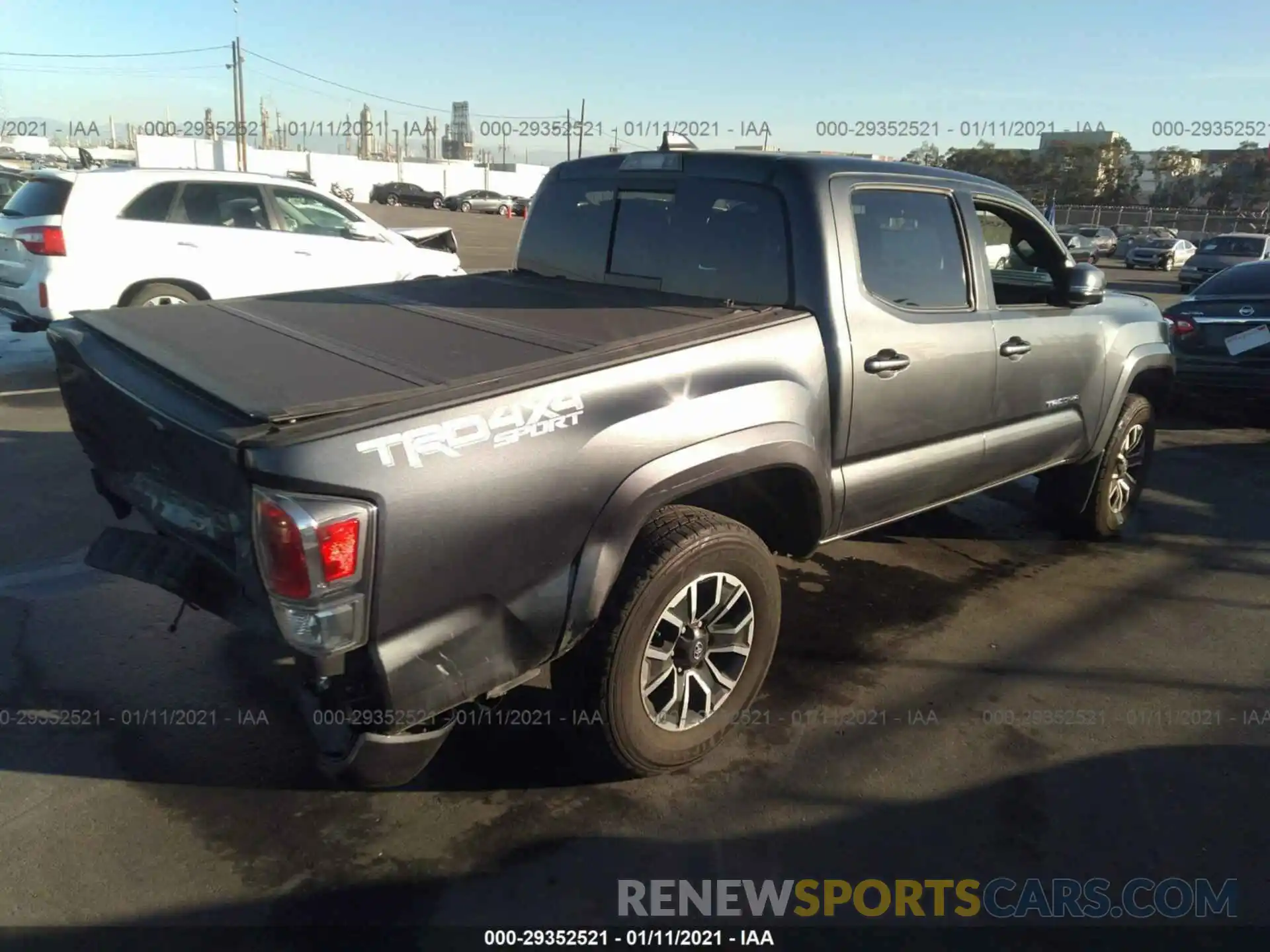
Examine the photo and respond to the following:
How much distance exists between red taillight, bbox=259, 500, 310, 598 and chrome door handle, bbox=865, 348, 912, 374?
217 cm

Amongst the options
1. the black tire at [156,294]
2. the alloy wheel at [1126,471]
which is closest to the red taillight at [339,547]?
the alloy wheel at [1126,471]

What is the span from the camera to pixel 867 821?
3.00 metres

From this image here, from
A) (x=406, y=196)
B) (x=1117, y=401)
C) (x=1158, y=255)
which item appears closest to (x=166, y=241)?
(x=1117, y=401)

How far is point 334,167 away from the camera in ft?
209

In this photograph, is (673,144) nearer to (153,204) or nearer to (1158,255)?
(153,204)

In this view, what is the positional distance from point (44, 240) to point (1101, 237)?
37.9 metres

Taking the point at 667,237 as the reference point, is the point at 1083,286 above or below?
below

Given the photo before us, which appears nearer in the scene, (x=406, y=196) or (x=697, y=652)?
(x=697, y=652)

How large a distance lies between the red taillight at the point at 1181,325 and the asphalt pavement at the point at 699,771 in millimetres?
4346

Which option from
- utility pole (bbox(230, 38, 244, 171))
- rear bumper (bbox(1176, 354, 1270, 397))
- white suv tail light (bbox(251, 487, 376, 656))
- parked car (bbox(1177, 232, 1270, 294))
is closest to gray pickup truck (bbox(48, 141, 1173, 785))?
white suv tail light (bbox(251, 487, 376, 656))

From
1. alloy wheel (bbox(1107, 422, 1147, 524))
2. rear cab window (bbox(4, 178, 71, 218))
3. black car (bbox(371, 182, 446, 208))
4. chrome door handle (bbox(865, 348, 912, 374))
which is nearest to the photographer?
chrome door handle (bbox(865, 348, 912, 374))

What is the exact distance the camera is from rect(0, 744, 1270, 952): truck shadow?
2.55m

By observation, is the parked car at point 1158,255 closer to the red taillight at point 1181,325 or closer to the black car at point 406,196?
the red taillight at point 1181,325

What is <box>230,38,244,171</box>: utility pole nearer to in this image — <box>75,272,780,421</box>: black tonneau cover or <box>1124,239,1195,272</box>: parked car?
<box>1124,239,1195,272</box>: parked car
